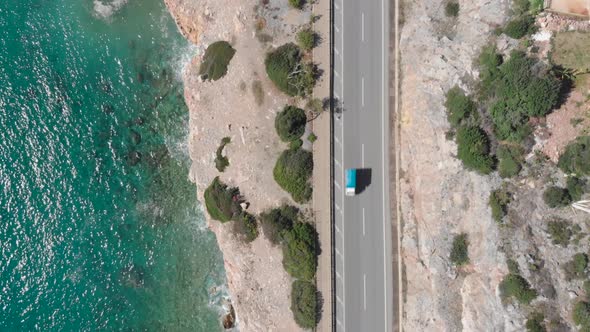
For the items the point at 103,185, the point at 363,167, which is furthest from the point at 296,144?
the point at 103,185

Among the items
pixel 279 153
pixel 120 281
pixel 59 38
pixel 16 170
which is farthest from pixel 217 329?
pixel 59 38

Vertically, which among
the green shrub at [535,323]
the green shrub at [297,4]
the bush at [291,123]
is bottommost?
the green shrub at [535,323]

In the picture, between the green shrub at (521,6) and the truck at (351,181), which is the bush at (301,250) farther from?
the green shrub at (521,6)

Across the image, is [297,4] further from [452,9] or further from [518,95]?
[518,95]

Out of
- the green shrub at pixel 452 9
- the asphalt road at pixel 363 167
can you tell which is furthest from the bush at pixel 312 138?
the green shrub at pixel 452 9

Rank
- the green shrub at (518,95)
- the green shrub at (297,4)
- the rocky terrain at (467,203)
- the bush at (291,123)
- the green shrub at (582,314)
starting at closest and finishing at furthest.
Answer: the green shrub at (582,314)
the rocky terrain at (467,203)
the green shrub at (518,95)
the bush at (291,123)
the green shrub at (297,4)

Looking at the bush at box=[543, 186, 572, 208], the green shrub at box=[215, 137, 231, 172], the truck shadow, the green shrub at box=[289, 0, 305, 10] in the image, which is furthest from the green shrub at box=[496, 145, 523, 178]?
the green shrub at box=[215, 137, 231, 172]
